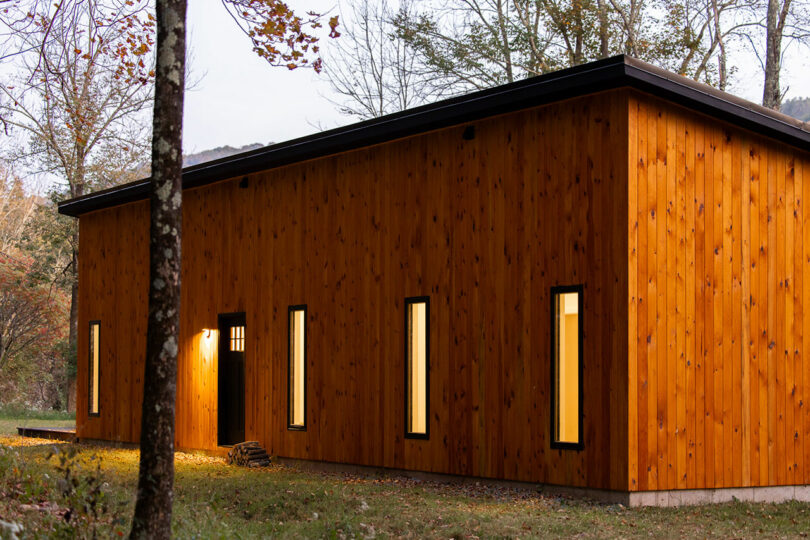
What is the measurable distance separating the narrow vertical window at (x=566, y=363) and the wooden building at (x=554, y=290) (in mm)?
22

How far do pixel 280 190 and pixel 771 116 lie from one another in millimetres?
6896

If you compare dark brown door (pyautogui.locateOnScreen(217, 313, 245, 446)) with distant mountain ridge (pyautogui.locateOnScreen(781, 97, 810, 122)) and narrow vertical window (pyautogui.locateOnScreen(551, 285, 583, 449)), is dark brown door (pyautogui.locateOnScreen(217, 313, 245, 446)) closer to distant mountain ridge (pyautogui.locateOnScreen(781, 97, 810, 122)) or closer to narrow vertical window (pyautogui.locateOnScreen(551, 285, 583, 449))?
narrow vertical window (pyautogui.locateOnScreen(551, 285, 583, 449))

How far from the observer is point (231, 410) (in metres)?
15.2

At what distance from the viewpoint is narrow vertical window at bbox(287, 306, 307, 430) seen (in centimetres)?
1372

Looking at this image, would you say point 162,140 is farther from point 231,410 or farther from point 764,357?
point 231,410

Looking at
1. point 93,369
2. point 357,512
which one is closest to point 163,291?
point 357,512

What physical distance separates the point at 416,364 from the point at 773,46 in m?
13.5

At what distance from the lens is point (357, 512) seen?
8.58 meters

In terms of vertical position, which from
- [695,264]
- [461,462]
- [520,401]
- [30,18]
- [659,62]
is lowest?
[461,462]

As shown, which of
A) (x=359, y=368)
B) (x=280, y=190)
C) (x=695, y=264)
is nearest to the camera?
(x=695, y=264)

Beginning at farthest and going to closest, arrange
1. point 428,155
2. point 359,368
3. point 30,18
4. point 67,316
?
1. point 67,316
2. point 359,368
3. point 428,155
4. point 30,18

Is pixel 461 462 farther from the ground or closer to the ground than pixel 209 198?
closer to the ground

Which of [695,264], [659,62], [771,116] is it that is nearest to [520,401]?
[695,264]

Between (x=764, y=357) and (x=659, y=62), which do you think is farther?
(x=659, y=62)
